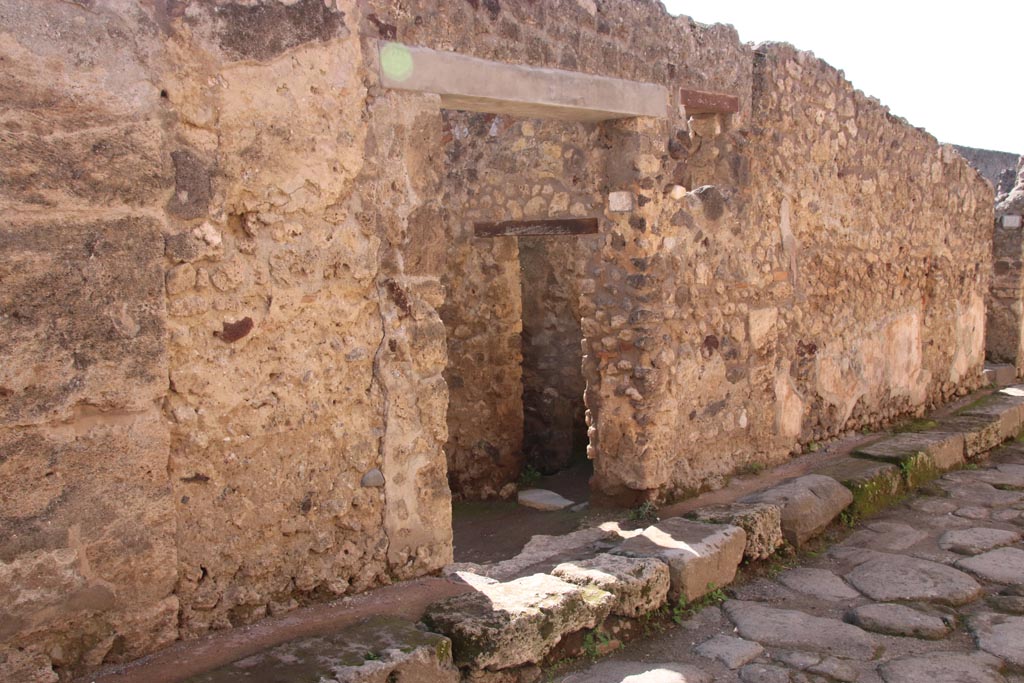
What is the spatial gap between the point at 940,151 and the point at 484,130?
3662mm

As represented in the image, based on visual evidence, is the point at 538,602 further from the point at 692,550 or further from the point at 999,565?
the point at 999,565

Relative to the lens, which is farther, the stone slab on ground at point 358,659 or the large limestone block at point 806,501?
the large limestone block at point 806,501

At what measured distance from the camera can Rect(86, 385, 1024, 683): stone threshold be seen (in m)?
2.57

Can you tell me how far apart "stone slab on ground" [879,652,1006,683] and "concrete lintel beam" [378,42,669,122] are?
98.8 inches

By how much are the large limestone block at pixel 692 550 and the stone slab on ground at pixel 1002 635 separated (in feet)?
3.21

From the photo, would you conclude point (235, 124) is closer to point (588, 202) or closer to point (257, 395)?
point (257, 395)

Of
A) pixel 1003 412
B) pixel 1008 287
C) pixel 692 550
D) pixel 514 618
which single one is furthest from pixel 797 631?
pixel 1008 287

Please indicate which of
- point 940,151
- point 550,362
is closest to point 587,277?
point 550,362

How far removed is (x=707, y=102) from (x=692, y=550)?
2.24 metres

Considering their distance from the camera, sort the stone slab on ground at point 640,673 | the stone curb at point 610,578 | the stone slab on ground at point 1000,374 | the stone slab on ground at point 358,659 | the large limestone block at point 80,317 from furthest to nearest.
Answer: the stone slab on ground at point 1000,374, the stone slab on ground at point 640,673, the stone curb at point 610,578, the stone slab on ground at point 358,659, the large limestone block at point 80,317

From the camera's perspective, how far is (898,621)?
373 centimetres

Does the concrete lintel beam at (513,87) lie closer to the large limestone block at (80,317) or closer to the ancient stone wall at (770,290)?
the ancient stone wall at (770,290)

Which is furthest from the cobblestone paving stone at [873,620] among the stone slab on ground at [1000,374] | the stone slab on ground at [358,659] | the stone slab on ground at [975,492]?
the stone slab on ground at [1000,374]

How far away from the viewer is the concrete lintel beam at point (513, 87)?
3.13m
